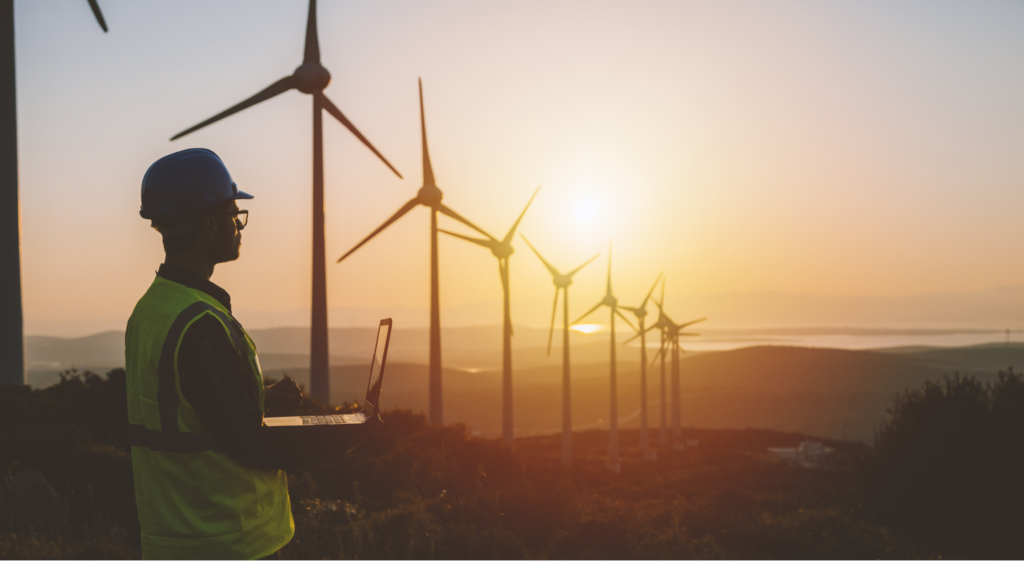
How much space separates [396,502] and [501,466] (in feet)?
22.6

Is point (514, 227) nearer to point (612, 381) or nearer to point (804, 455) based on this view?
point (612, 381)

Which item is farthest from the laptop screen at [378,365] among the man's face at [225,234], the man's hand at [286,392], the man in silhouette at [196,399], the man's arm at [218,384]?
the man's face at [225,234]

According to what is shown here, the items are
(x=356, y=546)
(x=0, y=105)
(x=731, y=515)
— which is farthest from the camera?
(x=0, y=105)

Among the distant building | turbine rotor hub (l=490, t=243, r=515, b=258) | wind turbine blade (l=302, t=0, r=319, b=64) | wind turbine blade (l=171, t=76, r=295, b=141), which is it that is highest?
wind turbine blade (l=302, t=0, r=319, b=64)

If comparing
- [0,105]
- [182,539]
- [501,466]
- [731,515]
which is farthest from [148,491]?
[0,105]

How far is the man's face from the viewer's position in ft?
10.2

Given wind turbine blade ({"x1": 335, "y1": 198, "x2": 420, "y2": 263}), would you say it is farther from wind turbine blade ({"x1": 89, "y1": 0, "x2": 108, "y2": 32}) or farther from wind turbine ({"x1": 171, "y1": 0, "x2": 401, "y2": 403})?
wind turbine blade ({"x1": 89, "y1": 0, "x2": 108, "y2": 32})

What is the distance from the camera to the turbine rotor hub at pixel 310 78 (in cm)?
3066

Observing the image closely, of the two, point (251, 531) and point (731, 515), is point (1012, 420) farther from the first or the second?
point (251, 531)

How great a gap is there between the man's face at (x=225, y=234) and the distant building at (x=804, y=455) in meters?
66.7

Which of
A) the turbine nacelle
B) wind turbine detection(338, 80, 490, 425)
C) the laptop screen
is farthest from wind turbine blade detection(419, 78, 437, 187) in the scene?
the laptop screen

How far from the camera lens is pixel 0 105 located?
2156 cm

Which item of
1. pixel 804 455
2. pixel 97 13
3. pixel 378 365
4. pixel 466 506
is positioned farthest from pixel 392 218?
pixel 804 455

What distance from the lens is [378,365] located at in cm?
367
